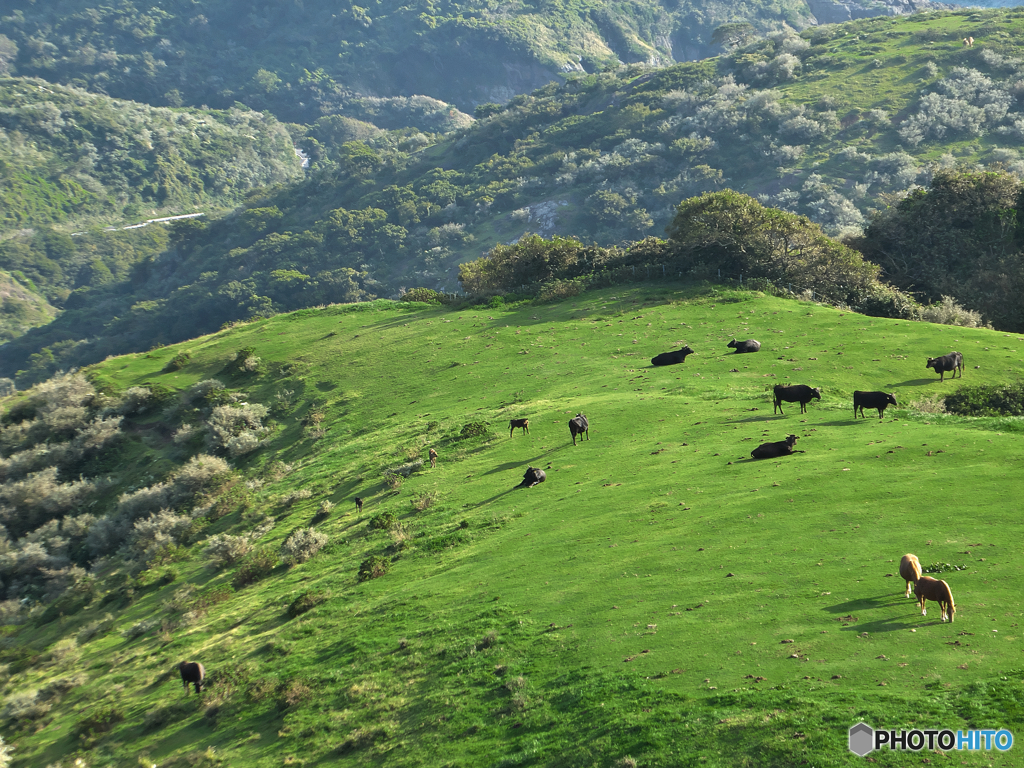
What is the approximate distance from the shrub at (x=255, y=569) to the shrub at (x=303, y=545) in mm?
599

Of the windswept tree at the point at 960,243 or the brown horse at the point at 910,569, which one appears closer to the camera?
the brown horse at the point at 910,569

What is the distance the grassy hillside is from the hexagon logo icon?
0.19 metres

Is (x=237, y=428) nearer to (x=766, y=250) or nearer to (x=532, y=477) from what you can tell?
(x=532, y=477)

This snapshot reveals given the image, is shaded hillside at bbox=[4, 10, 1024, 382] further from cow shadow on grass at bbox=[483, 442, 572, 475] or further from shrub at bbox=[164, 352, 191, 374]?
cow shadow on grass at bbox=[483, 442, 572, 475]

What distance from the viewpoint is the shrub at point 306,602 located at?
901 inches

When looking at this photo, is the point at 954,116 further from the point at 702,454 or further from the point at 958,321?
the point at 702,454

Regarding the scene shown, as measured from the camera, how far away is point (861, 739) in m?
11.1

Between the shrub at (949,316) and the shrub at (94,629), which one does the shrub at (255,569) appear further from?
the shrub at (949,316)

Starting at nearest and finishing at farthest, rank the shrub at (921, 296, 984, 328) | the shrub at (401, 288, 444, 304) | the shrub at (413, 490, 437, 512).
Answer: the shrub at (413, 490, 437, 512) → the shrub at (921, 296, 984, 328) → the shrub at (401, 288, 444, 304)

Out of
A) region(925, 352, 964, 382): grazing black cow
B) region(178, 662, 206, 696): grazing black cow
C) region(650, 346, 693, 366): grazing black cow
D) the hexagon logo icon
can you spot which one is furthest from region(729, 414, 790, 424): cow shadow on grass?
region(178, 662, 206, 696): grazing black cow

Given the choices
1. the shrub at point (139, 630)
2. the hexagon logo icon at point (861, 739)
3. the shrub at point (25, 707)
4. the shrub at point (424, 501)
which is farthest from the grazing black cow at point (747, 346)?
the shrub at point (25, 707)

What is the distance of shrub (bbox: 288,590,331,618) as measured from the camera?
22.9m

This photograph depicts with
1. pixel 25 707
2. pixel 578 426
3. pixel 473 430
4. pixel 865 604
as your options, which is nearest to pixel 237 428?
pixel 473 430

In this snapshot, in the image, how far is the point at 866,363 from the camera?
3556 cm
